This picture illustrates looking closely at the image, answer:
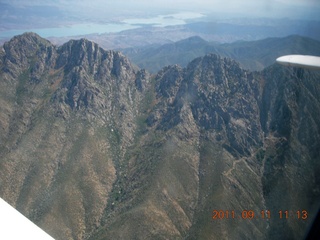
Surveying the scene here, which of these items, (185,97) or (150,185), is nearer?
(150,185)

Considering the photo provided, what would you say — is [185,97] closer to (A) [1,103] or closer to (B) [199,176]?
(B) [199,176]

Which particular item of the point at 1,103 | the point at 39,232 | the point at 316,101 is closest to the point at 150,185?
the point at 316,101

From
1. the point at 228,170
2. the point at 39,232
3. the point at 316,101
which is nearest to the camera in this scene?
the point at 39,232

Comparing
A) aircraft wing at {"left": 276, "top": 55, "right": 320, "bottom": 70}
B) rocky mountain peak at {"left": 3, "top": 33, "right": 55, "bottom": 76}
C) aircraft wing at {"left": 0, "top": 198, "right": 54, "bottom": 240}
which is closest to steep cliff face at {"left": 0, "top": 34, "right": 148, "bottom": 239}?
rocky mountain peak at {"left": 3, "top": 33, "right": 55, "bottom": 76}

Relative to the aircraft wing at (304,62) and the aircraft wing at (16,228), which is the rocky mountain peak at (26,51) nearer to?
the aircraft wing at (304,62)

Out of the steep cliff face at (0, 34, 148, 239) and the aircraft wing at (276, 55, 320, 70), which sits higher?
the aircraft wing at (276, 55, 320, 70)

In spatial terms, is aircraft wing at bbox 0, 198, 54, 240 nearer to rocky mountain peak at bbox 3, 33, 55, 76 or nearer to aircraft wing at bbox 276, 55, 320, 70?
aircraft wing at bbox 276, 55, 320, 70
